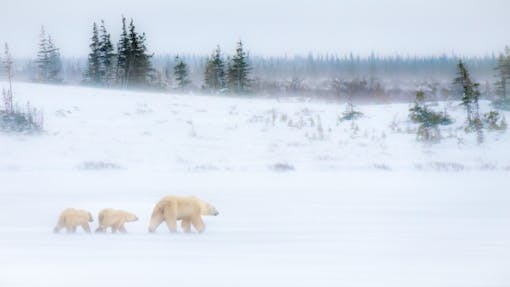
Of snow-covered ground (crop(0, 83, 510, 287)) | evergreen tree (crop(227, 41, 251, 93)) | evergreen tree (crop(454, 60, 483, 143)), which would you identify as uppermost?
evergreen tree (crop(227, 41, 251, 93))

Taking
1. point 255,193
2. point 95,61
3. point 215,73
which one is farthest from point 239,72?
point 255,193

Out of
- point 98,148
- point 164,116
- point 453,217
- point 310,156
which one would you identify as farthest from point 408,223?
point 164,116

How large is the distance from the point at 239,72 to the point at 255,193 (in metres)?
39.0

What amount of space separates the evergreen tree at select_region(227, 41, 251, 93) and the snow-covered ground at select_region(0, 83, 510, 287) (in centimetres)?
2053

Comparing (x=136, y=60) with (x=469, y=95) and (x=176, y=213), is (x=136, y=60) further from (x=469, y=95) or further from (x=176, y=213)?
(x=176, y=213)

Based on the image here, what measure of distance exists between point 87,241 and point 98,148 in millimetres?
13322

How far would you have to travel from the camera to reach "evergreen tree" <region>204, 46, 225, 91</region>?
53.3 meters

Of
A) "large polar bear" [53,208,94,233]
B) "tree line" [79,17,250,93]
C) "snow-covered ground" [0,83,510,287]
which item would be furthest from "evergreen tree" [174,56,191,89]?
"large polar bear" [53,208,94,233]

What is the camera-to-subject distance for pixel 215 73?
5428cm

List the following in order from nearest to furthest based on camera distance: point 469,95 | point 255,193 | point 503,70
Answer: point 255,193, point 469,95, point 503,70

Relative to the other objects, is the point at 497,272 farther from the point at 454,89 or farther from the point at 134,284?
the point at 454,89

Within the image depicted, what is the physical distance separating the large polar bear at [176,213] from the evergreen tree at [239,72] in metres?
42.7

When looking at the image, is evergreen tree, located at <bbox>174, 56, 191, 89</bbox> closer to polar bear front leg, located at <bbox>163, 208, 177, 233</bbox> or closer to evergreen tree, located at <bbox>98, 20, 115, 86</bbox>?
evergreen tree, located at <bbox>98, 20, 115, 86</bbox>

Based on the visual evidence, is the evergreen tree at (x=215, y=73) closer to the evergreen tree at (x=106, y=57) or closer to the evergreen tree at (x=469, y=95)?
the evergreen tree at (x=106, y=57)
